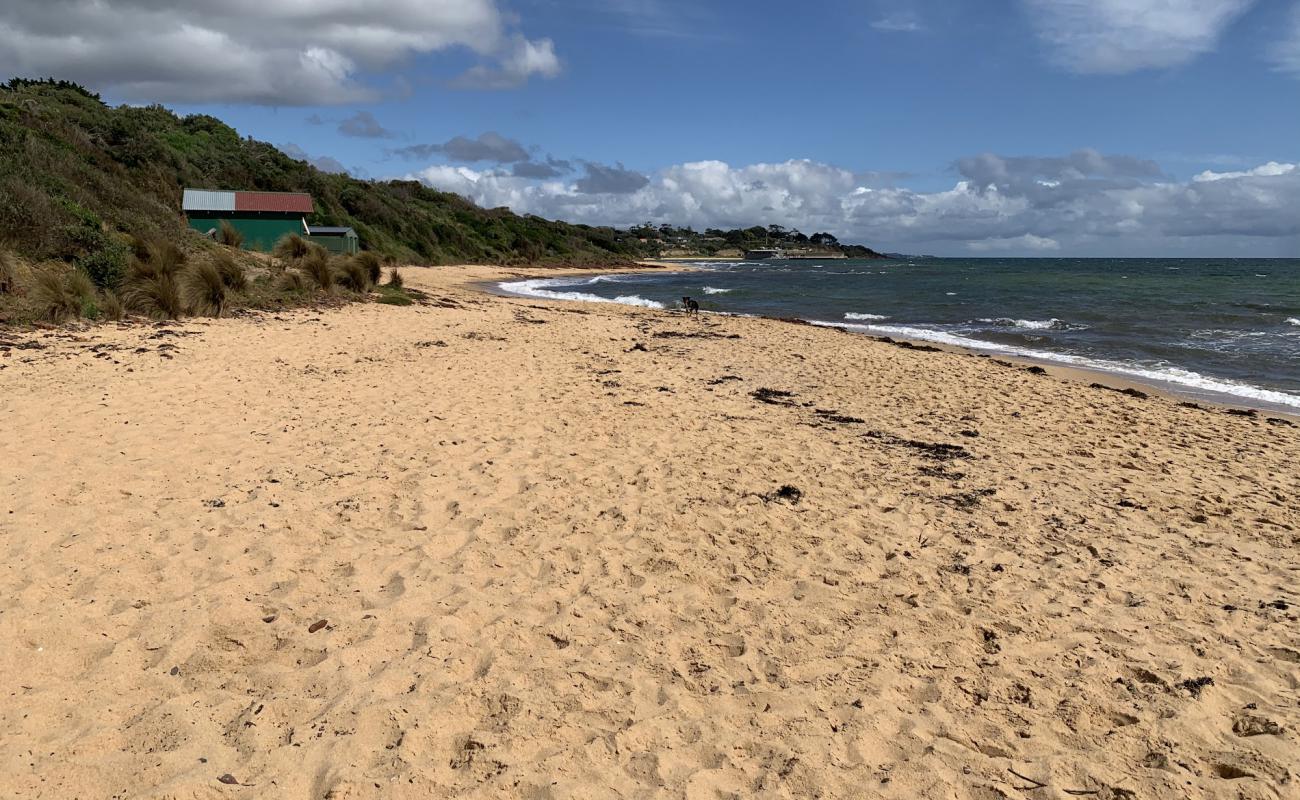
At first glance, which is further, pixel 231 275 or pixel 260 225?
pixel 260 225

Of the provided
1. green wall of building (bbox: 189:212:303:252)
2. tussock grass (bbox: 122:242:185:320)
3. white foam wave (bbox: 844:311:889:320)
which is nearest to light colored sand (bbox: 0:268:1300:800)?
tussock grass (bbox: 122:242:185:320)

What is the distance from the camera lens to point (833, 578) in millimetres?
4359

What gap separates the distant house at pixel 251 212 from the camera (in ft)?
102

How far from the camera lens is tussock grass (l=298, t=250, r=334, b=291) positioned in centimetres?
1673

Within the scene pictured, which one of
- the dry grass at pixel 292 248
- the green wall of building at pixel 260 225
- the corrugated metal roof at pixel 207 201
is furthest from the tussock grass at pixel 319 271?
the corrugated metal roof at pixel 207 201

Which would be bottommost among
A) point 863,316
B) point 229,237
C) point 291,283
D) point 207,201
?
point 863,316

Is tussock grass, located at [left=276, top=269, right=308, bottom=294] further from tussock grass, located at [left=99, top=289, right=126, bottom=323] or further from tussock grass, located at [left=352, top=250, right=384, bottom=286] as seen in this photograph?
tussock grass, located at [left=99, top=289, right=126, bottom=323]

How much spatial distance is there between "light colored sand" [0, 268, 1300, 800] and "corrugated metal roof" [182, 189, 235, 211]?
27353 millimetres

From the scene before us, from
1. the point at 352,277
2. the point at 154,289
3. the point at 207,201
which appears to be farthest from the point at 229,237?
the point at 207,201

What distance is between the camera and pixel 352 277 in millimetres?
17969

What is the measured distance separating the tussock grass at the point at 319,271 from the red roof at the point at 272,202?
61.2 ft

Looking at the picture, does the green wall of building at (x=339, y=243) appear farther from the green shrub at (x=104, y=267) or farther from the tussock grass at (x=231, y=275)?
the green shrub at (x=104, y=267)

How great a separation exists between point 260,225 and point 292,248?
48.6 ft

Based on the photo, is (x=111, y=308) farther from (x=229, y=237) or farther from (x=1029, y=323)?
(x=1029, y=323)
